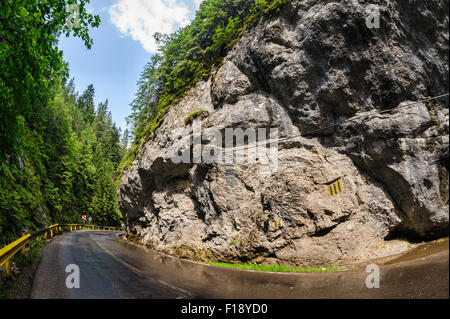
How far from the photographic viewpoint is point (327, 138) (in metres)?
11.0

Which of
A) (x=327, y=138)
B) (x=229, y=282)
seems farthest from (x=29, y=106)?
(x=327, y=138)

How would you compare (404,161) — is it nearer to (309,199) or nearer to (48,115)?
(309,199)

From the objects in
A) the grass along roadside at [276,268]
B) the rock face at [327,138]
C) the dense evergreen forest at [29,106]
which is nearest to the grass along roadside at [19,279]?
the dense evergreen forest at [29,106]

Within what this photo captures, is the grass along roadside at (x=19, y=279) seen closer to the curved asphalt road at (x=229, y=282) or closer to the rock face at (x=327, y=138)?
the curved asphalt road at (x=229, y=282)

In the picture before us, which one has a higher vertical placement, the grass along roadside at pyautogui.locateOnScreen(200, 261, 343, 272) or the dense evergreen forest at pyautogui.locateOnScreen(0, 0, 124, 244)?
the dense evergreen forest at pyautogui.locateOnScreen(0, 0, 124, 244)

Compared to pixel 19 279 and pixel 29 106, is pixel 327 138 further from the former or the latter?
pixel 19 279

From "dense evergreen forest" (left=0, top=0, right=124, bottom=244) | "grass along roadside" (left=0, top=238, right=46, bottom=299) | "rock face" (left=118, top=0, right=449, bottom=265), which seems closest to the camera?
"dense evergreen forest" (left=0, top=0, right=124, bottom=244)

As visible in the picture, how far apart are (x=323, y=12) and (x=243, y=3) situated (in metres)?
9.63

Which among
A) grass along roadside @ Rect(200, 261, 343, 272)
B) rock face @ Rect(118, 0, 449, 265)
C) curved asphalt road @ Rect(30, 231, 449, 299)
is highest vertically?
rock face @ Rect(118, 0, 449, 265)

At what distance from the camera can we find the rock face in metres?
7.95

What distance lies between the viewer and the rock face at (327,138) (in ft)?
26.1

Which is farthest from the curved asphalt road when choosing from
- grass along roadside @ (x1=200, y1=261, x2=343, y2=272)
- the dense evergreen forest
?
the dense evergreen forest

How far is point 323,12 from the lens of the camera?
10305 mm

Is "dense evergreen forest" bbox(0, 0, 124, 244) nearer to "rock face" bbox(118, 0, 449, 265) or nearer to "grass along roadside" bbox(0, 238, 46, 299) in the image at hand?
"grass along roadside" bbox(0, 238, 46, 299)
